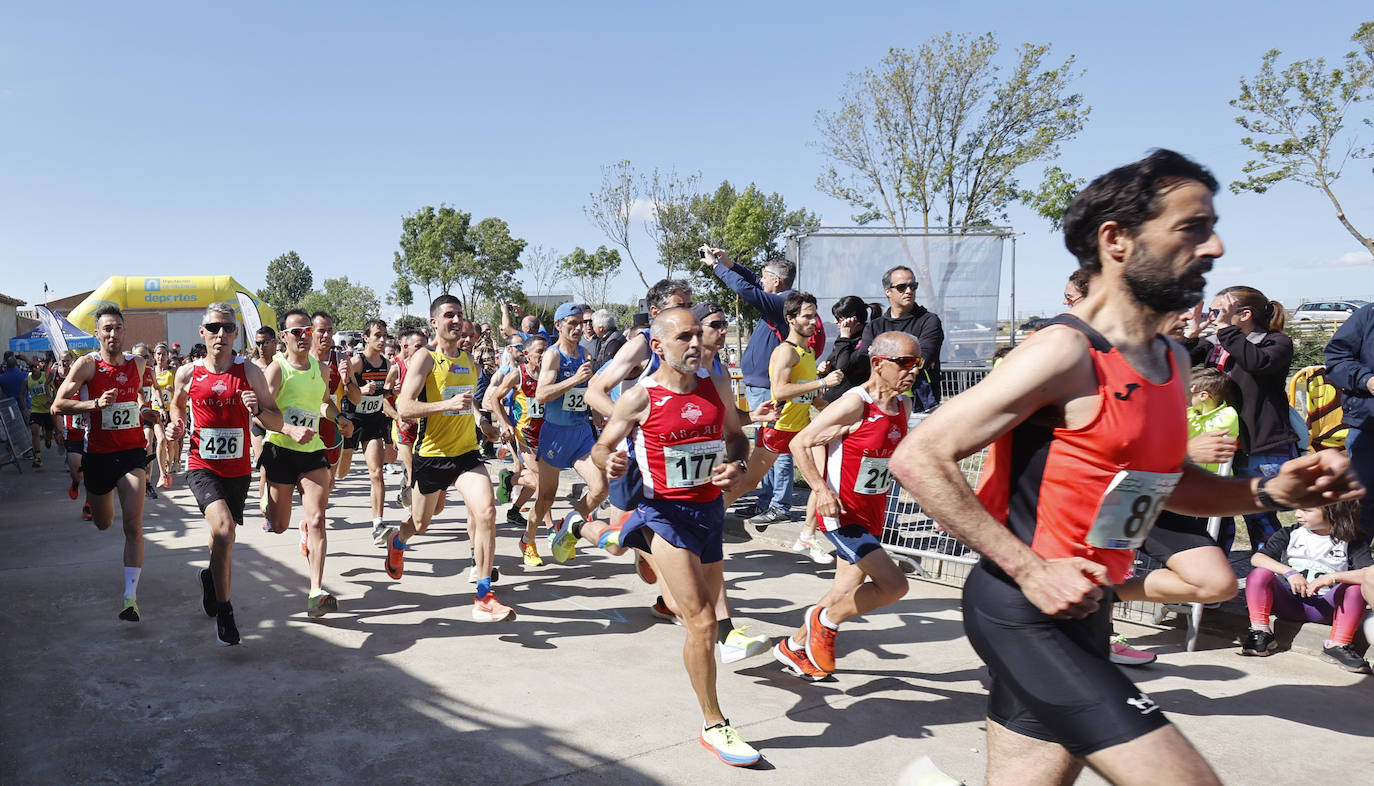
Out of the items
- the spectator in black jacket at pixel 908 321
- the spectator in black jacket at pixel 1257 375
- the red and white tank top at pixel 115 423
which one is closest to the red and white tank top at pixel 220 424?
the red and white tank top at pixel 115 423

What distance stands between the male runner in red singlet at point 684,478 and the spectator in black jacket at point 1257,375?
366 centimetres

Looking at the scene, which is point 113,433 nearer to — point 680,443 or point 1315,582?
point 680,443

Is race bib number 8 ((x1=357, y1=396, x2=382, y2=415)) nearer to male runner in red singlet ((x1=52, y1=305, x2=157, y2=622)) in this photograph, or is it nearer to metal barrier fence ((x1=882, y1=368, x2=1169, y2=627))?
male runner in red singlet ((x1=52, y1=305, x2=157, y2=622))

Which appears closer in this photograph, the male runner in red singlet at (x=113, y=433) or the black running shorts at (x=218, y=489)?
the black running shorts at (x=218, y=489)

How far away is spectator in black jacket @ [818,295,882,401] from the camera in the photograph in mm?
7574

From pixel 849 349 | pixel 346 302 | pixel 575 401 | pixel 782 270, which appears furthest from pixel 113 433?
pixel 346 302

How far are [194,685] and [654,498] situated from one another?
2.70 m

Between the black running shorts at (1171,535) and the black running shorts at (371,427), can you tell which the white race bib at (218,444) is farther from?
the black running shorts at (1171,535)

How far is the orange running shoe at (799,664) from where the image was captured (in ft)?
15.3

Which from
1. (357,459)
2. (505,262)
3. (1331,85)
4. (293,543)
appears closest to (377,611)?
(293,543)

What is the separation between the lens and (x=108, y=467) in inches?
241

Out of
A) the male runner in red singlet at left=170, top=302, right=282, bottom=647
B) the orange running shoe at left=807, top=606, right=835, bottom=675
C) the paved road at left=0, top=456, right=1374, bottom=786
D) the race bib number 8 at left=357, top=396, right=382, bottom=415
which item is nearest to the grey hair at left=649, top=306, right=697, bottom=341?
the orange running shoe at left=807, top=606, right=835, bottom=675

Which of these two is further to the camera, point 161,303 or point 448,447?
point 161,303

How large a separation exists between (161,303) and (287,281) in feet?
239
